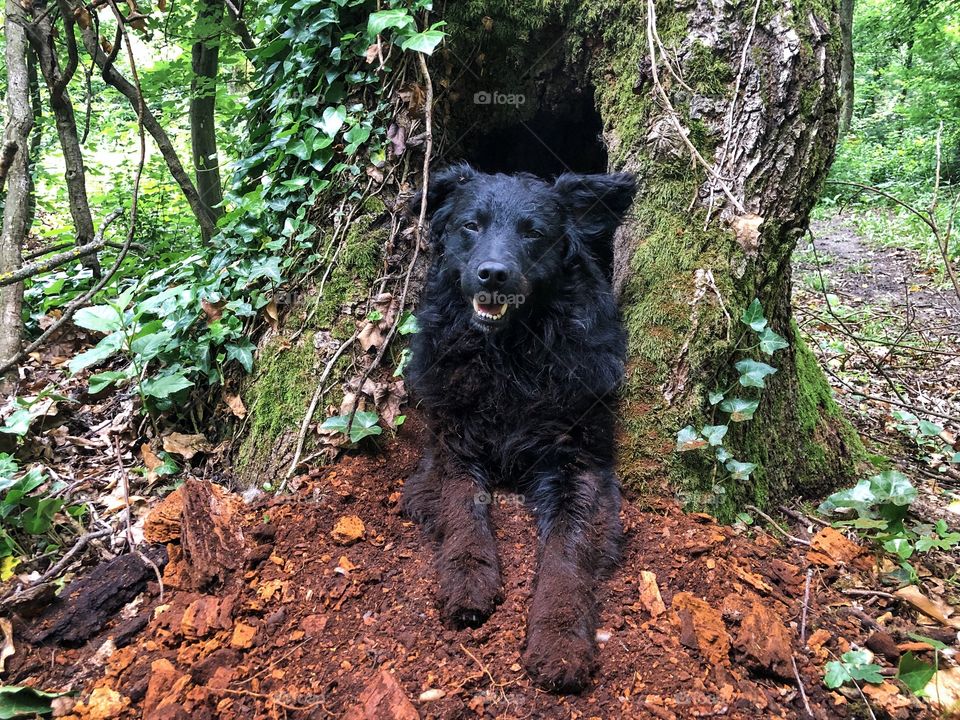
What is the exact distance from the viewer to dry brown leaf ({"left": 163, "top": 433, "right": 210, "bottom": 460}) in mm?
3035

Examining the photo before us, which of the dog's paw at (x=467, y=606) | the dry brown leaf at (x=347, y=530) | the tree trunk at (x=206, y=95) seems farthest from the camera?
the tree trunk at (x=206, y=95)

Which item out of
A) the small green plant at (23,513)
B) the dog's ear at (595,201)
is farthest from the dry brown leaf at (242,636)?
the dog's ear at (595,201)

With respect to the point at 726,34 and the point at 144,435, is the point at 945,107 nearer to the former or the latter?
the point at 726,34

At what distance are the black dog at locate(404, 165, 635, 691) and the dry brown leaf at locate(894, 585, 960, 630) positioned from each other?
112cm

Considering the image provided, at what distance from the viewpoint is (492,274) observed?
2.55 metres

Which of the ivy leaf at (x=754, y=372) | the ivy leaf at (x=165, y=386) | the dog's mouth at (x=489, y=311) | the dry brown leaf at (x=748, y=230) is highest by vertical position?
the dry brown leaf at (x=748, y=230)

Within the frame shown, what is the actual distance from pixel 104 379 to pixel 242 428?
0.75 m

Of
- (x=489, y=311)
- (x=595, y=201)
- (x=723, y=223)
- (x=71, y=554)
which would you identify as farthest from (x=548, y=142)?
(x=71, y=554)

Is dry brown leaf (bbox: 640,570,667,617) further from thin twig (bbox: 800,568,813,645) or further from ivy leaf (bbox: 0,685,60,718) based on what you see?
ivy leaf (bbox: 0,685,60,718)

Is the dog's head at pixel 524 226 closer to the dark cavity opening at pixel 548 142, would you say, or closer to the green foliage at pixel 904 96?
the dark cavity opening at pixel 548 142

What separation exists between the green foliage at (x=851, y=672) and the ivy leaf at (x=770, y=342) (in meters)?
1.27

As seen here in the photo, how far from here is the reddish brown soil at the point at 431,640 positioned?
186cm

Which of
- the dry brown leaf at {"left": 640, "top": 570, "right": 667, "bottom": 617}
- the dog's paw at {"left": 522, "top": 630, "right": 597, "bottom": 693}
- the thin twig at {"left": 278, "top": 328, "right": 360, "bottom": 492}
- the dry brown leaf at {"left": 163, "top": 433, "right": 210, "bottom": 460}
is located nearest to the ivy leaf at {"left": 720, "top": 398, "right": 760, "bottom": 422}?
the dry brown leaf at {"left": 640, "top": 570, "right": 667, "bottom": 617}

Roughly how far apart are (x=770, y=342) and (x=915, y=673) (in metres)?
1.36
